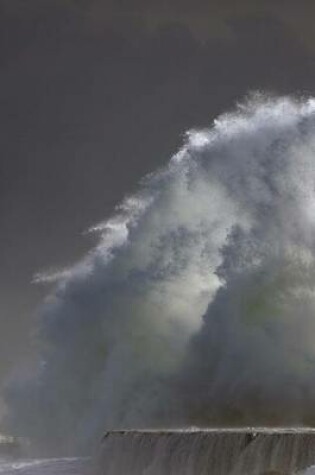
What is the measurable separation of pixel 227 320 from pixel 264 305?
5.81ft

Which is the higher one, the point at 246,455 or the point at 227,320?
the point at 227,320

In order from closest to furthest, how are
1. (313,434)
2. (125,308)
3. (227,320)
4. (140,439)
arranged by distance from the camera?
(313,434) → (140,439) → (227,320) → (125,308)

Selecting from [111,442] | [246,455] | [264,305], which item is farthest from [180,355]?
[246,455]

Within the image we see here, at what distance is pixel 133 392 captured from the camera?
114ft

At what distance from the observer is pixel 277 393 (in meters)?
29.3

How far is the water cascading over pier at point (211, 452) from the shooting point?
17.5 meters

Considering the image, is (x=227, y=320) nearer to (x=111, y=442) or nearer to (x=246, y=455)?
(x=111, y=442)

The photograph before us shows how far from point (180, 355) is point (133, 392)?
6.67 ft

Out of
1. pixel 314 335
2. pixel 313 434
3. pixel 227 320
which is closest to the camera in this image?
pixel 313 434

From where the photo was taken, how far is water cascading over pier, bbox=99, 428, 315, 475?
57.3ft

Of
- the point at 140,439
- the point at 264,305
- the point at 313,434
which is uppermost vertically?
the point at 264,305

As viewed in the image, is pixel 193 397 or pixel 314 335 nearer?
pixel 314 335

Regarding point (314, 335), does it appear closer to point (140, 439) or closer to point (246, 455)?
point (140, 439)

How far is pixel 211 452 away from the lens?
19.3 metres
